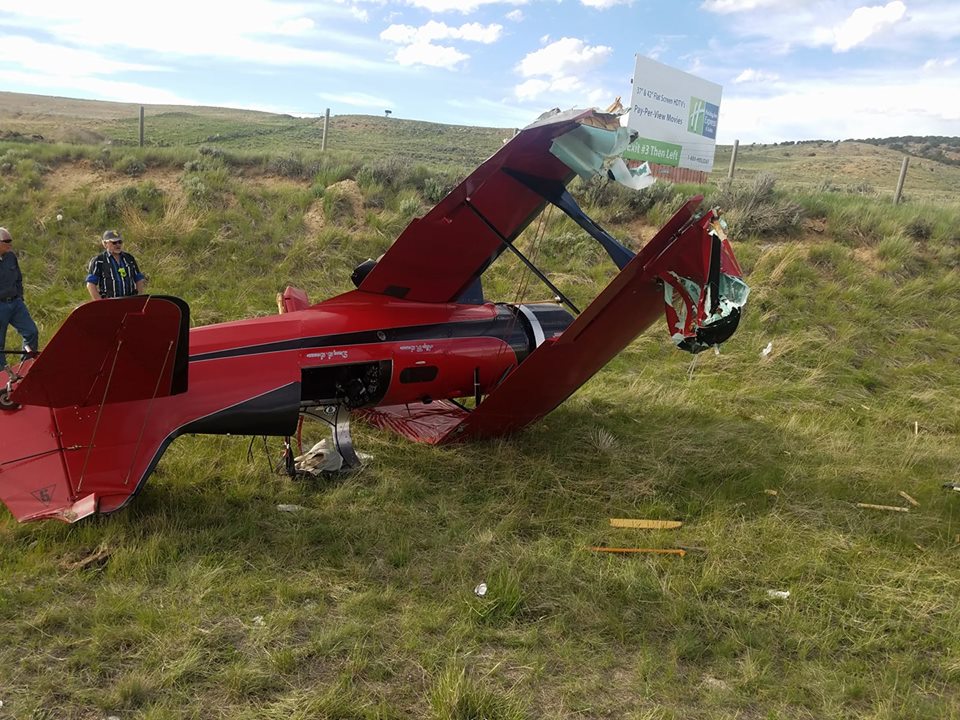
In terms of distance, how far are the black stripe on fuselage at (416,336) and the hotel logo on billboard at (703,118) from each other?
10.3 meters

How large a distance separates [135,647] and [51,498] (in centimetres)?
142

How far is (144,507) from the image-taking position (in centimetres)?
477

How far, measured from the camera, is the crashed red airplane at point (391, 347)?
13.7 ft

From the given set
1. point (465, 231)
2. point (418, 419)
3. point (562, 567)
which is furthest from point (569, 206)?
point (562, 567)

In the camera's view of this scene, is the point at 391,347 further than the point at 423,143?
No

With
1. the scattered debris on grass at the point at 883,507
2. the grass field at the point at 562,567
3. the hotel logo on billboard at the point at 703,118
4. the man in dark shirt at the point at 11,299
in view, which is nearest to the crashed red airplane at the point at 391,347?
the grass field at the point at 562,567

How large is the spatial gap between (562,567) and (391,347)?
2439 millimetres

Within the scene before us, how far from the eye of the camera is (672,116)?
45.7 feet

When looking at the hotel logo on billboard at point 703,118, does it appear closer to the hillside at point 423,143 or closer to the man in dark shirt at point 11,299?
the man in dark shirt at point 11,299

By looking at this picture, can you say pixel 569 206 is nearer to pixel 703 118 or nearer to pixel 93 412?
pixel 93 412

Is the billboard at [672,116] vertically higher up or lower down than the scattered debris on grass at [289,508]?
higher up

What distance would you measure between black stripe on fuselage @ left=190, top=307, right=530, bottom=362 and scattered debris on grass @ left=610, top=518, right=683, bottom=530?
1.99 m

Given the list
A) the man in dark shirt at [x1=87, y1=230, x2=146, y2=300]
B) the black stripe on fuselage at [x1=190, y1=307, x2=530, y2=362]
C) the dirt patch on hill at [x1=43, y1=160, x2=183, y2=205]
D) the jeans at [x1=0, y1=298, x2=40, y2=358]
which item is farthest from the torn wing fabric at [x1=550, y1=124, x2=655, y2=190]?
the dirt patch on hill at [x1=43, y1=160, x2=183, y2=205]

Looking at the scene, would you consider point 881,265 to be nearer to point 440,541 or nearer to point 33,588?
point 440,541
